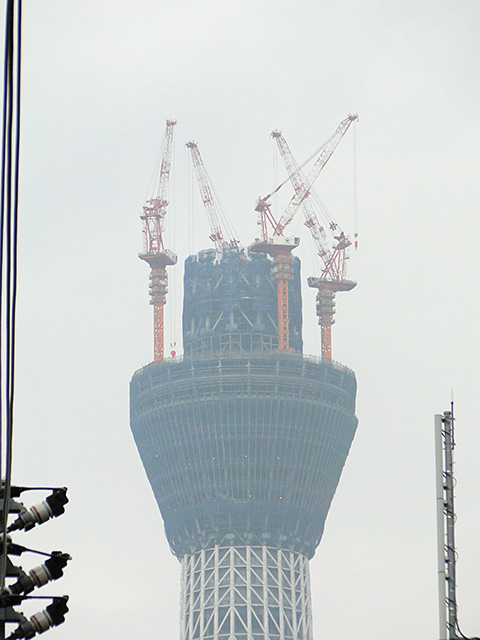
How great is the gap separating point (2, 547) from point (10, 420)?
316 centimetres

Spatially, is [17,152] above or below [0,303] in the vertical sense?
above

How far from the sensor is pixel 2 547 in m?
43.7

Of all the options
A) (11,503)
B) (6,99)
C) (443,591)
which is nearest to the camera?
(6,99)

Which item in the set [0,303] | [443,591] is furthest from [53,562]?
[443,591]

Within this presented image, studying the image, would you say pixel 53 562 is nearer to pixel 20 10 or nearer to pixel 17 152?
pixel 17 152

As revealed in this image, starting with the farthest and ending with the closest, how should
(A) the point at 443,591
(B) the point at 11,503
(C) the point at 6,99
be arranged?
(A) the point at 443,591
(B) the point at 11,503
(C) the point at 6,99

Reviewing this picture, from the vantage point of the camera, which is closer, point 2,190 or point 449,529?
point 2,190

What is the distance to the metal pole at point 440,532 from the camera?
62.6 meters

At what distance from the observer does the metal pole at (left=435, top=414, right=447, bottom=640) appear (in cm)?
6261

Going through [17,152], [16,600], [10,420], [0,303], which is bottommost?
[16,600]

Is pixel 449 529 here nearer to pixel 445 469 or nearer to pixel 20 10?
pixel 445 469

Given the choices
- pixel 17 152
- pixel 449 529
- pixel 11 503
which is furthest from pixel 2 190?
pixel 449 529

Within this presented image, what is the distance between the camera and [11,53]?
42.1 meters

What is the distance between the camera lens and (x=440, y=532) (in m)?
64.8
